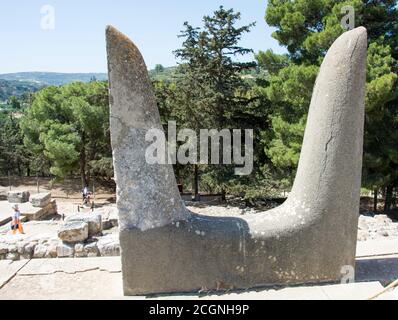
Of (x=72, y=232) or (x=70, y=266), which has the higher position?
(x=72, y=232)

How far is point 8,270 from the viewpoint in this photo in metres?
6.34

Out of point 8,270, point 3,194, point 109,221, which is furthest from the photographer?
point 3,194

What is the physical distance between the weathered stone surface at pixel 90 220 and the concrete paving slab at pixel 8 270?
1633 millimetres

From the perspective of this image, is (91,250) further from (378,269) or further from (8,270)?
(378,269)

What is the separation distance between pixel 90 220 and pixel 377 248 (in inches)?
235

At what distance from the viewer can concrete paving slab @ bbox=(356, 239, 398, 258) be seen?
7.14 meters

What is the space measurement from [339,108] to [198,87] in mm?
13124

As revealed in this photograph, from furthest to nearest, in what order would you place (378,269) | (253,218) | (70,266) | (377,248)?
(377,248) < (70,266) < (378,269) < (253,218)

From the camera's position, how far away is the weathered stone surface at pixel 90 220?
8373 millimetres

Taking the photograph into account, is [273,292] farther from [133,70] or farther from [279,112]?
[279,112]

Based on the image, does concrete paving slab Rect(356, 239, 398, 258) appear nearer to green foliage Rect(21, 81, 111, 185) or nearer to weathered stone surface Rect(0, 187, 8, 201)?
green foliage Rect(21, 81, 111, 185)

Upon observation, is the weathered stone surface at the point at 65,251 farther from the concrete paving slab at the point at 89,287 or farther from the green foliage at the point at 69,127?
the green foliage at the point at 69,127

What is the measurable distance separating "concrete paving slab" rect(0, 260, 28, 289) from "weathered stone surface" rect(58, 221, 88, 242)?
1186 mm

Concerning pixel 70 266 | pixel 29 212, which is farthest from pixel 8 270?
pixel 29 212
